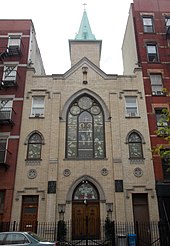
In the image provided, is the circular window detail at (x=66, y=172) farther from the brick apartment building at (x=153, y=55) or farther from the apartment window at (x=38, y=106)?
the brick apartment building at (x=153, y=55)

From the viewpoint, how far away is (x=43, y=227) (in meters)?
17.2

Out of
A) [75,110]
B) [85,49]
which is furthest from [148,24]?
[75,110]

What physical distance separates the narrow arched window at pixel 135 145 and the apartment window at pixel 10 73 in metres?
11.9

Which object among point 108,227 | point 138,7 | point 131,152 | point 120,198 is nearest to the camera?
point 108,227

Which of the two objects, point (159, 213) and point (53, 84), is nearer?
point (159, 213)

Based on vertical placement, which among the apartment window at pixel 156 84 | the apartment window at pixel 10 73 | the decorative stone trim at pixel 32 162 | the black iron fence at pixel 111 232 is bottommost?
the black iron fence at pixel 111 232

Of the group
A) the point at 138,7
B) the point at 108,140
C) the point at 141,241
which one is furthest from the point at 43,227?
the point at 138,7

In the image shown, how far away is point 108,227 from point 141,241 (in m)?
2.62

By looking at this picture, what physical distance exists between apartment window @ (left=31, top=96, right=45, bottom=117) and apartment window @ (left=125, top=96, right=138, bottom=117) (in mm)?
7505

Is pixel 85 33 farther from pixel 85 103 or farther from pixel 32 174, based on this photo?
pixel 32 174

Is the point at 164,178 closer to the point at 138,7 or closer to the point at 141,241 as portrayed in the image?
the point at 141,241

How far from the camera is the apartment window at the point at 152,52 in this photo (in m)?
24.0

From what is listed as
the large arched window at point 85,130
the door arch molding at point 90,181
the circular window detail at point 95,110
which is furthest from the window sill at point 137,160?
the circular window detail at point 95,110

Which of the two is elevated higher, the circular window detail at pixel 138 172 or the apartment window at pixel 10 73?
the apartment window at pixel 10 73
